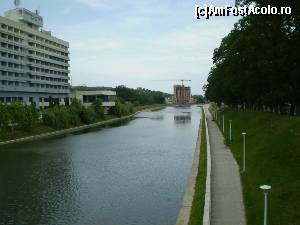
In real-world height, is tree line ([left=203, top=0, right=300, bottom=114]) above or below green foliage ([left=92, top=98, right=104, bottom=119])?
above

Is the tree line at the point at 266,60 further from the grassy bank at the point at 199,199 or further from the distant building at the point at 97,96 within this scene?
the distant building at the point at 97,96

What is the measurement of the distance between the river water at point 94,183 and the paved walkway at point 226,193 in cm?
260

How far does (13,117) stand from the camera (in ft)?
220

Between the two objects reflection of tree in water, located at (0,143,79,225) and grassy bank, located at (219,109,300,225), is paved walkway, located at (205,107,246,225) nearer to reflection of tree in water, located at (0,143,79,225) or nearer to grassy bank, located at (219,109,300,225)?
grassy bank, located at (219,109,300,225)

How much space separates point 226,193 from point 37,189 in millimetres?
14566

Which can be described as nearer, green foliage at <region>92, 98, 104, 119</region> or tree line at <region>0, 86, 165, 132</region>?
tree line at <region>0, 86, 165, 132</region>

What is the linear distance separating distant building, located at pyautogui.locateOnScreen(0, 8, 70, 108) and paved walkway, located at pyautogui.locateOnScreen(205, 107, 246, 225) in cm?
A: 7911

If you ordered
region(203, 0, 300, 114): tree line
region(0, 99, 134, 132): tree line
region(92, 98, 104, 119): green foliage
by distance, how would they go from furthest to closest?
1. region(92, 98, 104, 119): green foliage
2. region(0, 99, 134, 132): tree line
3. region(203, 0, 300, 114): tree line

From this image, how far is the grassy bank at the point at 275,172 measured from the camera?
1855 centimetres

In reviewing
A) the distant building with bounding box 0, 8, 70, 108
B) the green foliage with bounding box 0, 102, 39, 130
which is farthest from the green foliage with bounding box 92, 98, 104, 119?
the green foliage with bounding box 0, 102, 39, 130

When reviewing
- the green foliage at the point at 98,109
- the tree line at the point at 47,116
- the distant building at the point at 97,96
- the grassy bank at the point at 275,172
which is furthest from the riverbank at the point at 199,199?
the distant building at the point at 97,96

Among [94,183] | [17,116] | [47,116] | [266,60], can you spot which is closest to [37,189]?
[94,183]

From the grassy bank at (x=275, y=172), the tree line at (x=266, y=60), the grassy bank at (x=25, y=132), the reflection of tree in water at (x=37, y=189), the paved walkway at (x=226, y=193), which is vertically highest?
the tree line at (x=266, y=60)

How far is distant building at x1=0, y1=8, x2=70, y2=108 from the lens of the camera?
10662cm
